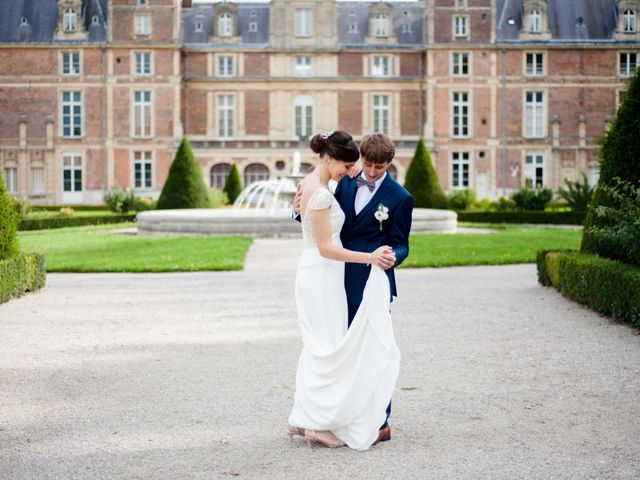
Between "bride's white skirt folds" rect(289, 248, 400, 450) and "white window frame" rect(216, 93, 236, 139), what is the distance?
3760 centimetres

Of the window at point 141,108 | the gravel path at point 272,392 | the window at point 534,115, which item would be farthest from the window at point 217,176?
the gravel path at point 272,392

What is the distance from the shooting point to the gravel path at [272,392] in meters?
4.21

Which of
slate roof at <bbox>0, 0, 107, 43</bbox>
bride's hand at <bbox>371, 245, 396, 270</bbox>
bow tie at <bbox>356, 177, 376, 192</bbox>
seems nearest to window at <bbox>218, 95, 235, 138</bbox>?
slate roof at <bbox>0, 0, 107, 43</bbox>

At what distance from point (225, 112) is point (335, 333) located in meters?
37.9

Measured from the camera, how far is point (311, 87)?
41656 millimetres

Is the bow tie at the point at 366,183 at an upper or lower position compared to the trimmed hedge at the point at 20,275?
upper

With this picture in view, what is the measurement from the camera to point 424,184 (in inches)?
1088

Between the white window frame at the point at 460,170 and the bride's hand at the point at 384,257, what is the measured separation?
36.7 metres

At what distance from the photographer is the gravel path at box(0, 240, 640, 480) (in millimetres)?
4211

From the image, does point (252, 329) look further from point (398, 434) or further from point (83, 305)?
point (398, 434)

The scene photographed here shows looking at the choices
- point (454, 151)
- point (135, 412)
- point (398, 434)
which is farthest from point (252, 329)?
point (454, 151)

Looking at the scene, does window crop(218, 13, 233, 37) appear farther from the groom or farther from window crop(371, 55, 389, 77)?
the groom

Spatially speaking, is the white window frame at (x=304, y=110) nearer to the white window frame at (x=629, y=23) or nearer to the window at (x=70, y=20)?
the window at (x=70, y=20)

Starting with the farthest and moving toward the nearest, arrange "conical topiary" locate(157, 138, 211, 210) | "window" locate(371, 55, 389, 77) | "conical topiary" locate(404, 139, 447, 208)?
1. "window" locate(371, 55, 389, 77)
2. "conical topiary" locate(404, 139, 447, 208)
3. "conical topiary" locate(157, 138, 211, 210)
